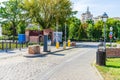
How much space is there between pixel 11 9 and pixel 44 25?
715 inches

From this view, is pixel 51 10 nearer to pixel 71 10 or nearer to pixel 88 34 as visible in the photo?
pixel 71 10

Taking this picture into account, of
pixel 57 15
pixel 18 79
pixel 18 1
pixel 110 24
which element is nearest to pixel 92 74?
pixel 18 79

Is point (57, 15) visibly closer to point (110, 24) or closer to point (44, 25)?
point (44, 25)

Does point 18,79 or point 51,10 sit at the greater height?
point 51,10

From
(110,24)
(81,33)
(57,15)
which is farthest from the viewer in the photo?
(110,24)

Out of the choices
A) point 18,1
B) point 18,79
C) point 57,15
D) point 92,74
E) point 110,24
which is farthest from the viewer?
point 110,24

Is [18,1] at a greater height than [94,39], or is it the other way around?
[18,1]

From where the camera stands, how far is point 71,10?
69.8 m

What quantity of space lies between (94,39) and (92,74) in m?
87.4

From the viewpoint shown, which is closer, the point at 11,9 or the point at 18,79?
the point at 18,79

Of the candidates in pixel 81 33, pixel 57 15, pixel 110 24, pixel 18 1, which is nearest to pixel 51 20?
pixel 57 15

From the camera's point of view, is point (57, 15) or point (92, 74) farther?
point (57, 15)

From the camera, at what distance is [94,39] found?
4112 inches

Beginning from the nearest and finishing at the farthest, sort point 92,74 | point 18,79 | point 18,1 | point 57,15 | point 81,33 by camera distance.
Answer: point 18,79
point 92,74
point 57,15
point 18,1
point 81,33
